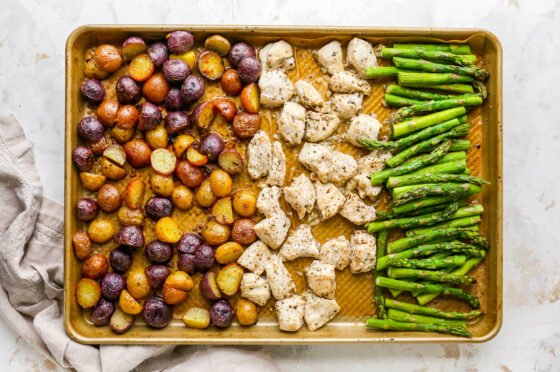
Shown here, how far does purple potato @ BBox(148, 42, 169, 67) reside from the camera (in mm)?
3643

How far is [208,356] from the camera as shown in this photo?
12.4 ft

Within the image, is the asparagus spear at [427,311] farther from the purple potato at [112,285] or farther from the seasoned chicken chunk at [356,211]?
the purple potato at [112,285]

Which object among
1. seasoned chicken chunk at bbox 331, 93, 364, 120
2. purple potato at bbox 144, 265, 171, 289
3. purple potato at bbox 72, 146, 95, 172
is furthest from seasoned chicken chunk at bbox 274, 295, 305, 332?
purple potato at bbox 72, 146, 95, 172

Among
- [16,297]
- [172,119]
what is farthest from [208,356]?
[172,119]

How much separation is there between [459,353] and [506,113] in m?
1.63

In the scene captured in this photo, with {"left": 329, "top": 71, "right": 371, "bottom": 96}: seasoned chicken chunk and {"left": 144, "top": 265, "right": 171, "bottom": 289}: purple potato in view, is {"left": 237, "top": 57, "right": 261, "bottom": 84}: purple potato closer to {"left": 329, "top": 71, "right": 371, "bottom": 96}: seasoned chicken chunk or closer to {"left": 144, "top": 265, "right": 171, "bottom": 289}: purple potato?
{"left": 329, "top": 71, "right": 371, "bottom": 96}: seasoned chicken chunk

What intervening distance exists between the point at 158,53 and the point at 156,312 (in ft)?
5.19

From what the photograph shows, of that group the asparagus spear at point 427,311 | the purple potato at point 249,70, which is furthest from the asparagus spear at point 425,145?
the purple potato at point 249,70

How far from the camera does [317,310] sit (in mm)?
3699

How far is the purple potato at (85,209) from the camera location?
362cm

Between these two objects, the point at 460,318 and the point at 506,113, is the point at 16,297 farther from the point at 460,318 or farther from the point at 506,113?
the point at 506,113

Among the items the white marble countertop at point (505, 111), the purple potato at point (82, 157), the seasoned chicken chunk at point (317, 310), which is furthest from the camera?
the white marble countertop at point (505, 111)

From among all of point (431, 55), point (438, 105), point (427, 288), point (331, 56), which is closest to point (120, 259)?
point (331, 56)

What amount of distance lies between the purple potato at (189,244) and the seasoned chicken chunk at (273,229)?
37 centimetres
